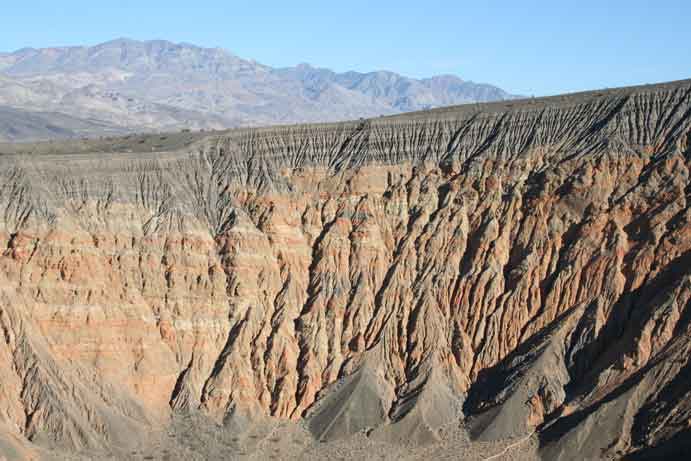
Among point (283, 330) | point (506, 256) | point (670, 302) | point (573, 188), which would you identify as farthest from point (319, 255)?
point (670, 302)

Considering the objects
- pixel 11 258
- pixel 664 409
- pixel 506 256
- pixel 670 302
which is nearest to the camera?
pixel 664 409

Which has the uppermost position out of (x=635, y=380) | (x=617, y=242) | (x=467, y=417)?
(x=617, y=242)

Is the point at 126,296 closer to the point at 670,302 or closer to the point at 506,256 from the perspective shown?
the point at 506,256

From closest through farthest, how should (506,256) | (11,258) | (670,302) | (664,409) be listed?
(664,409) < (670,302) < (11,258) < (506,256)

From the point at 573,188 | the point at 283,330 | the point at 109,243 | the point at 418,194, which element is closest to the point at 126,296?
the point at 109,243

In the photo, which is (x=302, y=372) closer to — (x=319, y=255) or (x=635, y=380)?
(x=319, y=255)

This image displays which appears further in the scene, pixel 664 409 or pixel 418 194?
pixel 418 194

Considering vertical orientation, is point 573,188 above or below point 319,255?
above
